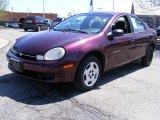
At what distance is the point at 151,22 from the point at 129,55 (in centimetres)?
3722

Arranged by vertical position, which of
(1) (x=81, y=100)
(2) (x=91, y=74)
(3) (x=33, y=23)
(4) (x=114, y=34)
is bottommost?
(1) (x=81, y=100)

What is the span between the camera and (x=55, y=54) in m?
5.09

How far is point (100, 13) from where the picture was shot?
6812mm

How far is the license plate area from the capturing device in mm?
5282

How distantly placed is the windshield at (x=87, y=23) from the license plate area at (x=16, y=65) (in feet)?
4.86

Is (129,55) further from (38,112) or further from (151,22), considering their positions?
(151,22)

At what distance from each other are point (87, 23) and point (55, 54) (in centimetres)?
163

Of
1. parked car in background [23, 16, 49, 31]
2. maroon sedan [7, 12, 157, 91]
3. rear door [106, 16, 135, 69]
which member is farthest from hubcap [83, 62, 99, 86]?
parked car in background [23, 16, 49, 31]

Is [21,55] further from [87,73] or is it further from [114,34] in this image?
[114,34]

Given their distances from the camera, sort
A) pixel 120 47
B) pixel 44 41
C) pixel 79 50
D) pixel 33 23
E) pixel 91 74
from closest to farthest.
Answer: pixel 79 50 → pixel 44 41 → pixel 91 74 → pixel 120 47 → pixel 33 23

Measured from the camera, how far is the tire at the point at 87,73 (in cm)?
532

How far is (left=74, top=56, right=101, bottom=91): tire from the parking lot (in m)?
0.14

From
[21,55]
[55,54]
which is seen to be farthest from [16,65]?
[55,54]

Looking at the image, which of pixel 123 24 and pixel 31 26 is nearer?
pixel 123 24
